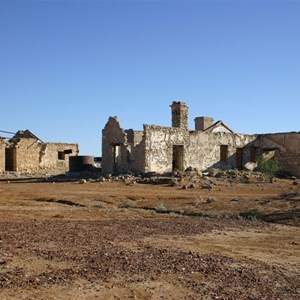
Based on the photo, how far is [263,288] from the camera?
624 cm

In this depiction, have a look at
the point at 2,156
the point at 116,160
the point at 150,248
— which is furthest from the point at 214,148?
the point at 150,248

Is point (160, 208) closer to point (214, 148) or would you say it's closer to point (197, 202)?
point (197, 202)

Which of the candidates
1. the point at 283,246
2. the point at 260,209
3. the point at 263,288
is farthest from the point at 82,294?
the point at 260,209

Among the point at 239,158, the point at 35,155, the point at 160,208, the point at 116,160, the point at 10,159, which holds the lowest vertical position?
the point at 160,208

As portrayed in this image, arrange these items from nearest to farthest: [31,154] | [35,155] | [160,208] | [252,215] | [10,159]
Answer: [252,215] < [160,208] < [10,159] < [31,154] < [35,155]

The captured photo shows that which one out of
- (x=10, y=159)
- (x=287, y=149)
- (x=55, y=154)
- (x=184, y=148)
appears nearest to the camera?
(x=184, y=148)

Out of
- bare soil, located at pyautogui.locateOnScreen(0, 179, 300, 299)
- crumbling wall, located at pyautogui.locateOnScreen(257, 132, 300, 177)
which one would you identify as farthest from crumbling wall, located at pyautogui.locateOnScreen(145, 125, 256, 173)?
bare soil, located at pyautogui.locateOnScreen(0, 179, 300, 299)

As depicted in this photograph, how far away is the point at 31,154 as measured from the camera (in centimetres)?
3566

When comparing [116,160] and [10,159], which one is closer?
[116,160]

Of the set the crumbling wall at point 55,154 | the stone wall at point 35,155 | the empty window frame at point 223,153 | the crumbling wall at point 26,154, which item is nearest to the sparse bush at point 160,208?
the empty window frame at point 223,153

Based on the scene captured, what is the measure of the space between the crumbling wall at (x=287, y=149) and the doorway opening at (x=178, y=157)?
834 centimetres

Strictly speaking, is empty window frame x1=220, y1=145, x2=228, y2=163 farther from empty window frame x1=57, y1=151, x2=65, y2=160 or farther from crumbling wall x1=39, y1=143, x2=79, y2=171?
empty window frame x1=57, y1=151, x2=65, y2=160

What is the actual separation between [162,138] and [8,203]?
1310cm

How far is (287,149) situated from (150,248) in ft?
85.4
